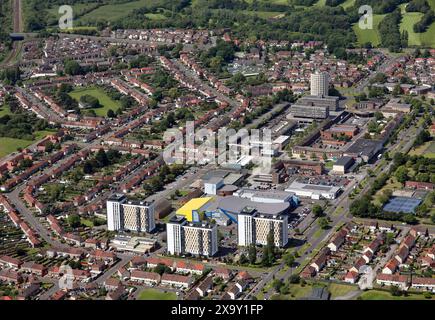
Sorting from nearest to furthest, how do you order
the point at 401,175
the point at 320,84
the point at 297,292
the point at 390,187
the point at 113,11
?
the point at 297,292 < the point at 390,187 < the point at 401,175 < the point at 320,84 < the point at 113,11

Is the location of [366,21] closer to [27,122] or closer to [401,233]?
[27,122]

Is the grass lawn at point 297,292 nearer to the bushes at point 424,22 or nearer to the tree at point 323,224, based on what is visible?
the tree at point 323,224

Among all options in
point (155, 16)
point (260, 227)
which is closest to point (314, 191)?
point (260, 227)

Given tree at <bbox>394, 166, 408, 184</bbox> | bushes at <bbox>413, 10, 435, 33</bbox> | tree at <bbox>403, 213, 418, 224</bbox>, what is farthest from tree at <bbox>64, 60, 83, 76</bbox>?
tree at <bbox>403, 213, 418, 224</bbox>

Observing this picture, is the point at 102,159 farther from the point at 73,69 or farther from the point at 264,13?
the point at 264,13

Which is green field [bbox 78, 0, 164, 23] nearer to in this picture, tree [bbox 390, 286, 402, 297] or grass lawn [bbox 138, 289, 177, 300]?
grass lawn [bbox 138, 289, 177, 300]
